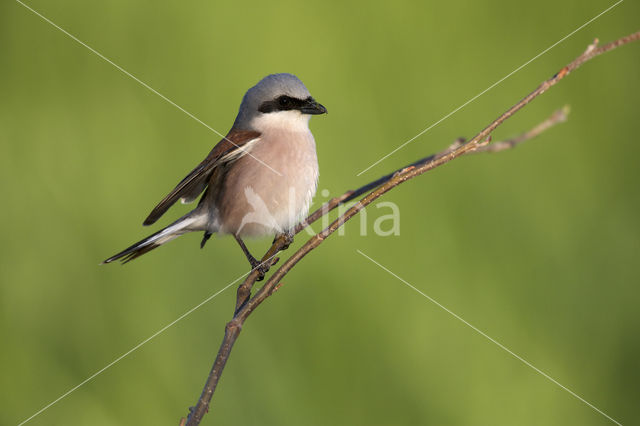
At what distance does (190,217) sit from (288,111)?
519 millimetres

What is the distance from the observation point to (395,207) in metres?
2.22

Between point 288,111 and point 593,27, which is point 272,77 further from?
point 593,27

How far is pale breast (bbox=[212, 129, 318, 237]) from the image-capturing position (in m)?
2.05

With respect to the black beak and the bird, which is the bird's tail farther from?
the black beak

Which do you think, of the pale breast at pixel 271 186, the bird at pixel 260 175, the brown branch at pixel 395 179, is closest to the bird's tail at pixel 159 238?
the bird at pixel 260 175

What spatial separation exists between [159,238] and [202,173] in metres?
0.27

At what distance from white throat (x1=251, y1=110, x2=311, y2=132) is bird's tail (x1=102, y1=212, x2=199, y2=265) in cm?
41

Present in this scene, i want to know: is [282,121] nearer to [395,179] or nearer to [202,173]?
[202,173]

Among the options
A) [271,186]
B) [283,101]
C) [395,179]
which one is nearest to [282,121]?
[283,101]

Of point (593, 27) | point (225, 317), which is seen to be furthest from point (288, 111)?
point (593, 27)

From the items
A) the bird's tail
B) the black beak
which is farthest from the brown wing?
the black beak

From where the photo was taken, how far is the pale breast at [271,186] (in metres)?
2.05

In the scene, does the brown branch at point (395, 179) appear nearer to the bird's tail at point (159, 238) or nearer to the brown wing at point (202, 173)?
the brown wing at point (202, 173)

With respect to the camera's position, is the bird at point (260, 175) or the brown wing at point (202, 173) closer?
the brown wing at point (202, 173)
